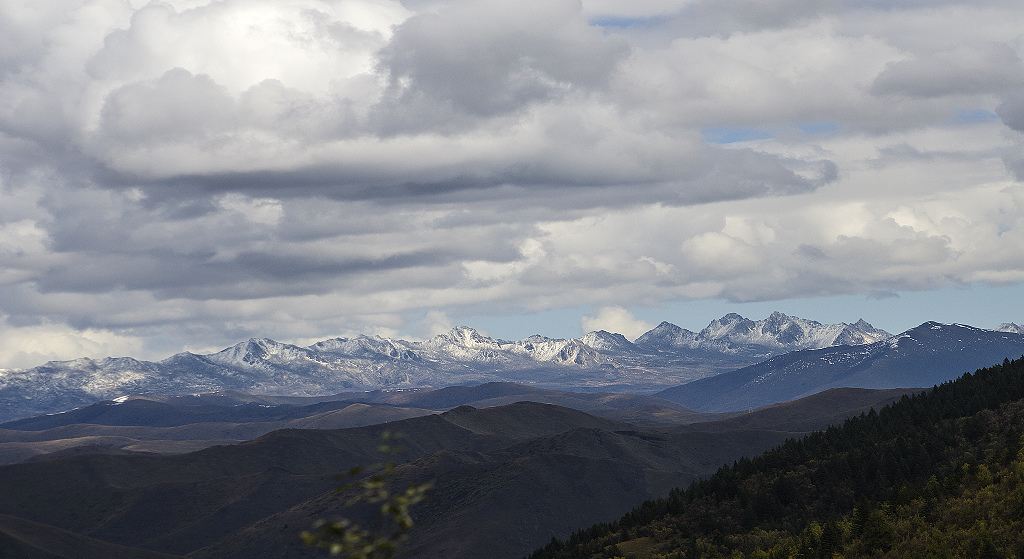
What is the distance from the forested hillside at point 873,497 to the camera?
7800cm

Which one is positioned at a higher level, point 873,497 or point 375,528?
point 375,528

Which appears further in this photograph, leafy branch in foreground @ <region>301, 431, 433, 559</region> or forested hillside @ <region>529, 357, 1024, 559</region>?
forested hillside @ <region>529, 357, 1024, 559</region>

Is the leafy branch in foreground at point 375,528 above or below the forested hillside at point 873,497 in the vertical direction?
above

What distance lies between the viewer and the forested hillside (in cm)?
7800

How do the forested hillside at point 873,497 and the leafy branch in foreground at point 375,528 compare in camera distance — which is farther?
the forested hillside at point 873,497

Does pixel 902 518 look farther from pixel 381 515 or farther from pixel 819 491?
pixel 381 515

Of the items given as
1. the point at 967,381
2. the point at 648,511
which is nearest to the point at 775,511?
the point at 648,511

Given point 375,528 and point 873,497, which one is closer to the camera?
point 375,528

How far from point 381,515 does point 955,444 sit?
110133 mm

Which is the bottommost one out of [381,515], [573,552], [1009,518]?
[573,552]

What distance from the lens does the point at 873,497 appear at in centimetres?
10475

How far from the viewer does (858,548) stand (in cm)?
8025

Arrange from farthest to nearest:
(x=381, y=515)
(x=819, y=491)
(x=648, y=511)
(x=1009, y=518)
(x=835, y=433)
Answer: (x=835, y=433)
(x=648, y=511)
(x=819, y=491)
(x=1009, y=518)
(x=381, y=515)

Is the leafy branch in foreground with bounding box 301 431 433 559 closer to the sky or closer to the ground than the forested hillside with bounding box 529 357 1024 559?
closer to the sky
